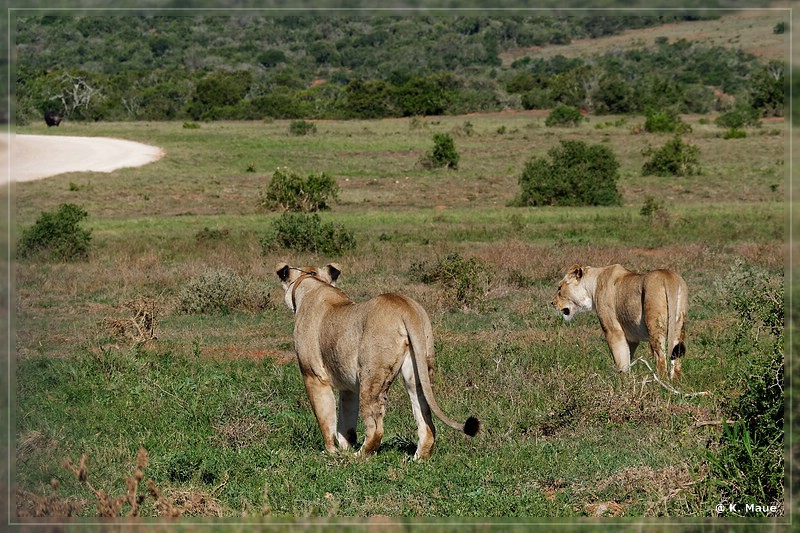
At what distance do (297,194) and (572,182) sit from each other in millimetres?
7795

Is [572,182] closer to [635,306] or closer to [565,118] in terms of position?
[635,306]

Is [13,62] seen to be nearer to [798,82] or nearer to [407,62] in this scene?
[798,82]

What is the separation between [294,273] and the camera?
7930 millimetres

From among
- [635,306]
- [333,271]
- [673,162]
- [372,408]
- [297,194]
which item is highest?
[673,162]

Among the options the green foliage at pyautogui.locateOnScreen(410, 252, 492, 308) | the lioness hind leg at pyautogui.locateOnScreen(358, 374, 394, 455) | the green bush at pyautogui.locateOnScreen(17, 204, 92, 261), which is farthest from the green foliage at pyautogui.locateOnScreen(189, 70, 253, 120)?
the lioness hind leg at pyautogui.locateOnScreen(358, 374, 394, 455)

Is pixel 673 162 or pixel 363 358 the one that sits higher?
pixel 673 162

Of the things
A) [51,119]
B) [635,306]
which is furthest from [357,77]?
[635,306]

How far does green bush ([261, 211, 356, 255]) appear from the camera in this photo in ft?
68.9

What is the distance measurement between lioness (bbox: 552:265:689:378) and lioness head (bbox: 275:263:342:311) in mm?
3209

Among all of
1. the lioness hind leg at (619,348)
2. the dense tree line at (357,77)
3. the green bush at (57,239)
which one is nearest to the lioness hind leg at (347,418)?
the lioness hind leg at (619,348)

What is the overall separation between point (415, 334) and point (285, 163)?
33.2 m

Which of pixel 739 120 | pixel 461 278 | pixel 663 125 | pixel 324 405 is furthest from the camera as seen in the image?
pixel 739 120

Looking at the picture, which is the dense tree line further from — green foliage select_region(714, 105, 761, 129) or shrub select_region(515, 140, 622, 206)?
shrub select_region(515, 140, 622, 206)

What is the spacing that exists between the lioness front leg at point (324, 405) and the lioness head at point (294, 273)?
0.81m
